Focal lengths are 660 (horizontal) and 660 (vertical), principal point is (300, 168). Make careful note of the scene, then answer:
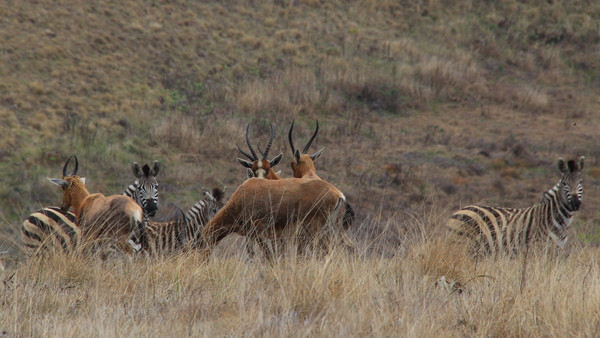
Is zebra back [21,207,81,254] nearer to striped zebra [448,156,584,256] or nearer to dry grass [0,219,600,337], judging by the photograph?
dry grass [0,219,600,337]

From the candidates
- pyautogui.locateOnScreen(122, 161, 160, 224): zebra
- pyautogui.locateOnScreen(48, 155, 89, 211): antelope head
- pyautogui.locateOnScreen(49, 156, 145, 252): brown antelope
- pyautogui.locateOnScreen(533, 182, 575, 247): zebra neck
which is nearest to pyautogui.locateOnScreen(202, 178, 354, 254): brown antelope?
pyautogui.locateOnScreen(49, 156, 145, 252): brown antelope

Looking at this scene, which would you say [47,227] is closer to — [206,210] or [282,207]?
[206,210]

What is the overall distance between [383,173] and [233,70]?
10.6 metres

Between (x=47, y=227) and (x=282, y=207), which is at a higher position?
(x=282, y=207)

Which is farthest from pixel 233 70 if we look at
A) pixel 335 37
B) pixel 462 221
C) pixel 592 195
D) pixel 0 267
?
pixel 0 267

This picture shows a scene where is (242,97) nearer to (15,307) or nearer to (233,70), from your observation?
(233,70)

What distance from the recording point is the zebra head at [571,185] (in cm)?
838

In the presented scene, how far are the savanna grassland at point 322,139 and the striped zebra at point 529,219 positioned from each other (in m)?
0.52

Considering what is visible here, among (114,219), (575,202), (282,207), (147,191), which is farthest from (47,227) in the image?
(575,202)

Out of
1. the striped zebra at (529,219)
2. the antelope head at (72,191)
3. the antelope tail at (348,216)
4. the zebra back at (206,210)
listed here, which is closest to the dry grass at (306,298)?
the antelope tail at (348,216)

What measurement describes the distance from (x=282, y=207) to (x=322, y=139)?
590 inches

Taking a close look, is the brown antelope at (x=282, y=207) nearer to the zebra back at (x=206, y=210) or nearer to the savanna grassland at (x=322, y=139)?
the savanna grassland at (x=322, y=139)

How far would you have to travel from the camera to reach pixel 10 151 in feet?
58.2

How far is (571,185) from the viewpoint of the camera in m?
8.46
